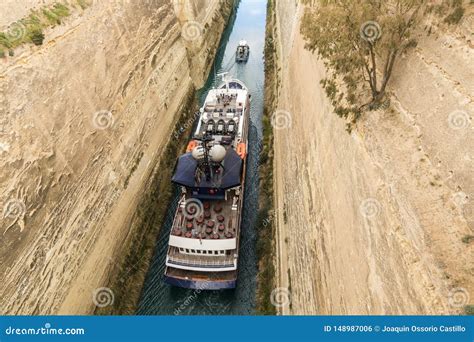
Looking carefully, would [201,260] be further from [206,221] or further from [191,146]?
[191,146]

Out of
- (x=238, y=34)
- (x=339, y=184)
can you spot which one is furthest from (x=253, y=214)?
(x=238, y=34)

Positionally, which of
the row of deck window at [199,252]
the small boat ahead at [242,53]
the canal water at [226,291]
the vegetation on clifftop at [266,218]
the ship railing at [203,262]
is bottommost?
the canal water at [226,291]

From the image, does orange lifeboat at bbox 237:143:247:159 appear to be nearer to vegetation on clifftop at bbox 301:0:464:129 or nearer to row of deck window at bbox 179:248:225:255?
row of deck window at bbox 179:248:225:255

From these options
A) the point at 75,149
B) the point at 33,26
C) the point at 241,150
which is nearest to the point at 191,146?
the point at 241,150

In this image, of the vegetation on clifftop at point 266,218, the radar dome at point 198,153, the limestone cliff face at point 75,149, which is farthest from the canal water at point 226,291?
the radar dome at point 198,153

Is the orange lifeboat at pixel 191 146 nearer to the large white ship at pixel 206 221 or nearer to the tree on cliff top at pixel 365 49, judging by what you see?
the large white ship at pixel 206 221

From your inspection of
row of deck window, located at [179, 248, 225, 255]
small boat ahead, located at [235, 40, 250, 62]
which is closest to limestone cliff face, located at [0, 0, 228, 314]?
row of deck window, located at [179, 248, 225, 255]

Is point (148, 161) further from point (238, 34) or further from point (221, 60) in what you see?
point (238, 34)
